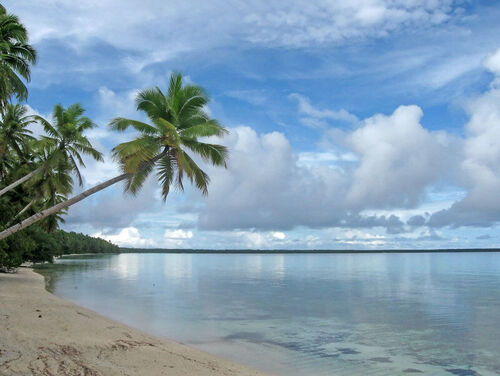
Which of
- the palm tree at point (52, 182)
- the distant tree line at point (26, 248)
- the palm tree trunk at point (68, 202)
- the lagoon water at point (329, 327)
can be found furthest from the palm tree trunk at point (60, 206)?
the distant tree line at point (26, 248)

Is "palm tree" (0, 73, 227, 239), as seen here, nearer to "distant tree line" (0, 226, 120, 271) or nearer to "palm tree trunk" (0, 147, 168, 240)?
"palm tree trunk" (0, 147, 168, 240)

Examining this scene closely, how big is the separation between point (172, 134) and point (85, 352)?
7.26 meters

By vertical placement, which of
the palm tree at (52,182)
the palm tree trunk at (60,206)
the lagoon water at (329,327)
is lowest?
the lagoon water at (329,327)

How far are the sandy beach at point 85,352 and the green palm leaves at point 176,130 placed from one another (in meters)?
5.08

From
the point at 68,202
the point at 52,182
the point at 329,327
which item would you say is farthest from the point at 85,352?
the point at 52,182

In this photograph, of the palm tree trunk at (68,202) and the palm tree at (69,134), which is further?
the palm tree at (69,134)

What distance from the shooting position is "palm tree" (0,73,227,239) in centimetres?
1488

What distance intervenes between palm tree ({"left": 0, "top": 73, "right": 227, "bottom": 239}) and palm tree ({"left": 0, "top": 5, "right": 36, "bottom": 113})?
4444 millimetres

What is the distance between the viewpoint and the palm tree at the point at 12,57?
53.7 feet

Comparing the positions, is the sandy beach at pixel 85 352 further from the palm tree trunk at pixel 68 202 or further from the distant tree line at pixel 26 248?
the distant tree line at pixel 26 248

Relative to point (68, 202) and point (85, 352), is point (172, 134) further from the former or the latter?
point (85, 352)

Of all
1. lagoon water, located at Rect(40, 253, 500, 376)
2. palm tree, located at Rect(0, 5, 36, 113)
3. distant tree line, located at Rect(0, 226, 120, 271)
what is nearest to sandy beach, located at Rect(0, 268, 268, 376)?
lagoon water, located at Rect(40, 253, 500, 376)

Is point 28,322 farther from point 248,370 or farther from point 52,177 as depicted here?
point 52,177

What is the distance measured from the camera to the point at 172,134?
47.8ft
